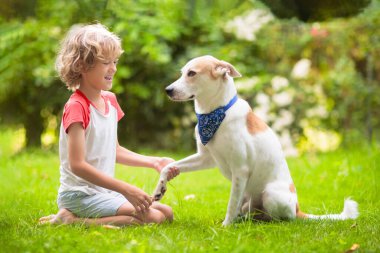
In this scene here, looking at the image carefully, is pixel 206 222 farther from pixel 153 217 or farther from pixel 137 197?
pixel 137 197

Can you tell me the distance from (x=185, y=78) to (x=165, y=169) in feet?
1.55

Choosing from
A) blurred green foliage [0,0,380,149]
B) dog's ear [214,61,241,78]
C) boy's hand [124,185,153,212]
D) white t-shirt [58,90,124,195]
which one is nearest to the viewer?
boy's hand [124,185,153,212]

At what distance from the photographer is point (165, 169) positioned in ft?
8.93

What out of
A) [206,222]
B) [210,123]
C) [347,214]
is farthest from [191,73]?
[347,214]

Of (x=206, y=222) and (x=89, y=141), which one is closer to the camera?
(x=89, y=141)

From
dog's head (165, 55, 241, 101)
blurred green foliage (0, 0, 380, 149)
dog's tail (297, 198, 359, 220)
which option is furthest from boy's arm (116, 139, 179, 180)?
blurred green foliage (0, 0, 380, 149)

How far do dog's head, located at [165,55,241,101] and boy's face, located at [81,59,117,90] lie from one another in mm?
301

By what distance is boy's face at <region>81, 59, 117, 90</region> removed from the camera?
2.65 metres

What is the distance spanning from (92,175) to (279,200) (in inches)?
37.3

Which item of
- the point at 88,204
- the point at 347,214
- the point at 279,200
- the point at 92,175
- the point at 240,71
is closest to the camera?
the point at 92,175

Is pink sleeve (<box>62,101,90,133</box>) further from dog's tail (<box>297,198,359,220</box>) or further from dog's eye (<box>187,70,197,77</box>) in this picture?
dog's tail (<box>297,198,359,220</box>)

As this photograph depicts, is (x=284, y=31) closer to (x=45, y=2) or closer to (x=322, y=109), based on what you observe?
(x=322, y=109)

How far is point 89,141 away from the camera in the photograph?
2.63m

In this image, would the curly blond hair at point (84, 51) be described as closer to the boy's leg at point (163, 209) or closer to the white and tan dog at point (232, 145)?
the white and tan dog at point (232, 145)
